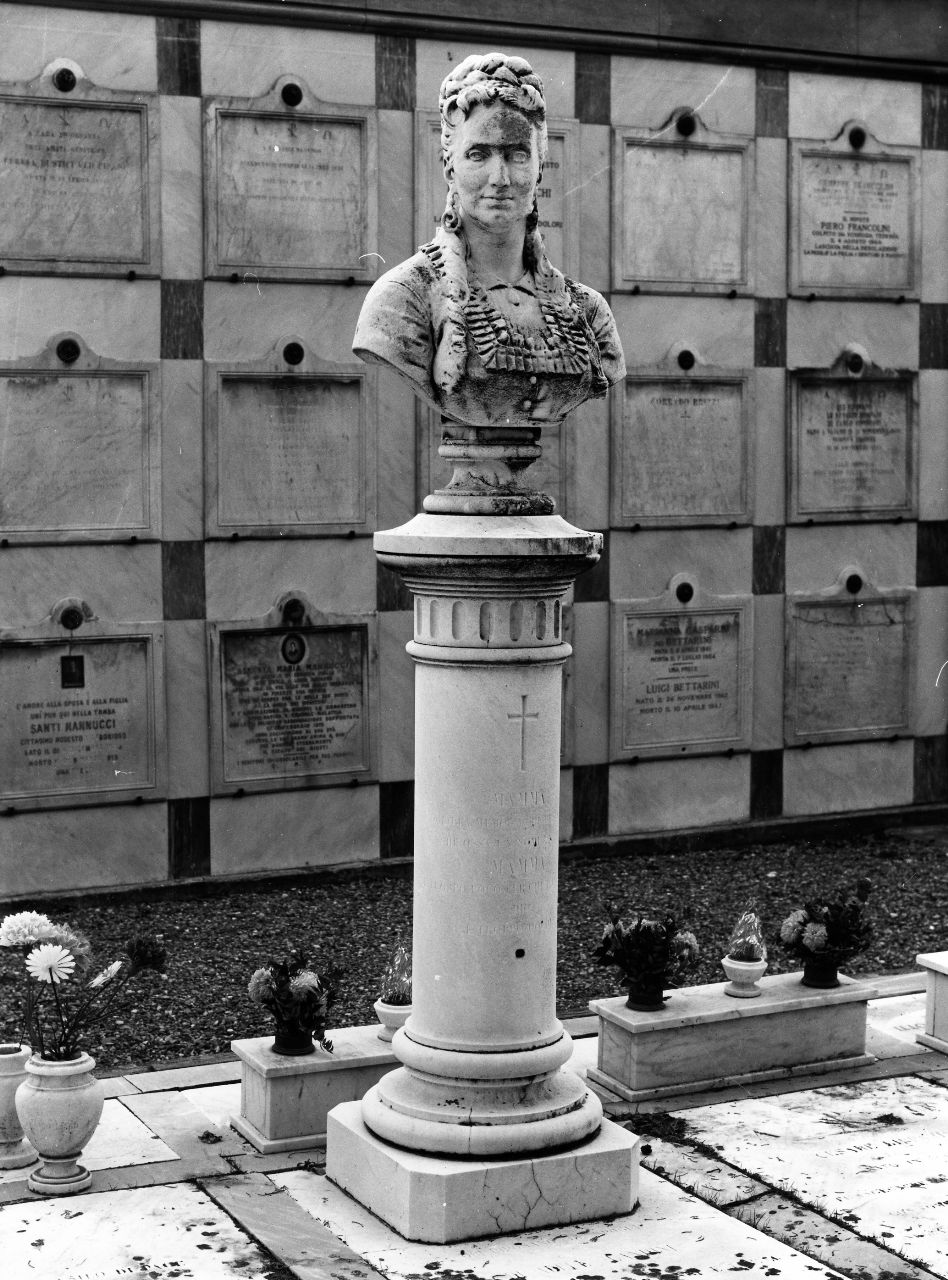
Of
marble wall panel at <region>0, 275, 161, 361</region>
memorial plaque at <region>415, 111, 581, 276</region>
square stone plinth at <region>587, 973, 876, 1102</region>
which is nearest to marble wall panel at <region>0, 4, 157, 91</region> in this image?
marble wall panel at <region>0, 275, 161, 361</region>

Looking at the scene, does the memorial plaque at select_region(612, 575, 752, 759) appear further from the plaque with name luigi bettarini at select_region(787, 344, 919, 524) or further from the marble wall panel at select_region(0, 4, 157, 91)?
the marble wall panel at select_region(0, 4, 157, 91)

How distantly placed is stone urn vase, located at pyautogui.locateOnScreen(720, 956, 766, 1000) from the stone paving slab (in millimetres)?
1580

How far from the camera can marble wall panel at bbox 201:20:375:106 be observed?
10.6 meters

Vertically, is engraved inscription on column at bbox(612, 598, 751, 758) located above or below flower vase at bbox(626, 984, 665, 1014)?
above

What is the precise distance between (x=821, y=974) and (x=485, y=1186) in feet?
7.98

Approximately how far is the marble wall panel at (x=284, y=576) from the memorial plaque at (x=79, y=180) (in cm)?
170

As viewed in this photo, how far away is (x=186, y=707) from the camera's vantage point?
425 inches

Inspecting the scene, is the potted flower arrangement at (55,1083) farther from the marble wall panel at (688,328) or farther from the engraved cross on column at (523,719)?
the marble wall panel at (688,328)

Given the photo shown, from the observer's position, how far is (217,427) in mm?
10789

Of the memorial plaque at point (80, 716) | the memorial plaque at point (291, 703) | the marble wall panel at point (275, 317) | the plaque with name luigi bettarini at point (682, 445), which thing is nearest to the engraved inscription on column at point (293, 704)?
the memorial plaque at point (291, 703)

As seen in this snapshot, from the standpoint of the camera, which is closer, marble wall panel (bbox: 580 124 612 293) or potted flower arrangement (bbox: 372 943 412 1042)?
potted flower arrangement (bbox: 372 943 412 1042)

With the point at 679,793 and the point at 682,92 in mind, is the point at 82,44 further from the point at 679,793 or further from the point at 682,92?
the point at 679,793

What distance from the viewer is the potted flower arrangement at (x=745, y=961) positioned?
7914 millimetres

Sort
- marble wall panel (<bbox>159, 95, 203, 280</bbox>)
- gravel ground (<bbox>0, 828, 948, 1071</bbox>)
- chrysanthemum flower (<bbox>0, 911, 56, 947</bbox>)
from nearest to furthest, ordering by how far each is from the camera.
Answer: chrysanthemum flower (<bbox>0, 911, 56, 947</bbox>) < gravel ground (<bbox>0, 828, 948, 1071</bbox>) < marble wall panel (<bbox>159, 95, 203, 280</bbox>)
